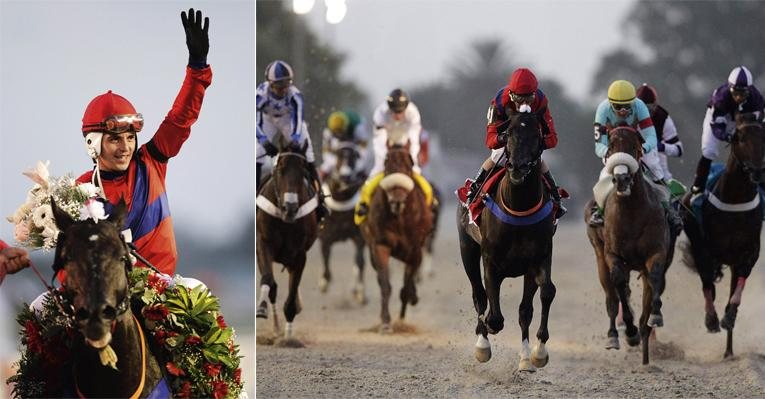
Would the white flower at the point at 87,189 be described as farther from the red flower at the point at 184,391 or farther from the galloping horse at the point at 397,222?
the galloping horse at the point at 397,222

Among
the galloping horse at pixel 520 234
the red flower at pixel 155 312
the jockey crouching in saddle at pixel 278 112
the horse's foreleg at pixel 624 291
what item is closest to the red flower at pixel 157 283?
the red flower at pixel 155 312

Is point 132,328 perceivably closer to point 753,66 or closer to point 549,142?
point 549,142

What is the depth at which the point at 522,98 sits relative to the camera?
7223 millimetres

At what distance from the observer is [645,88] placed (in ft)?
32.8

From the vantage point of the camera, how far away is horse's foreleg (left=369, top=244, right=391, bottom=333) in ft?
38.3

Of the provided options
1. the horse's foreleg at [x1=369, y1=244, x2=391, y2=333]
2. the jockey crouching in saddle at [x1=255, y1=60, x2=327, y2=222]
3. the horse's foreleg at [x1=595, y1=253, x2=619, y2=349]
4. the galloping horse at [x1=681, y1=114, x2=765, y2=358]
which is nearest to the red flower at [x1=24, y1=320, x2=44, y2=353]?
the jockey crouching in saddle at [x1=255, y1=60, x2=327, y2=222]

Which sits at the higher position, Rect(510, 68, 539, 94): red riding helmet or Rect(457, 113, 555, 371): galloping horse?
Rect(510, 68, 539, 94): red riding helmet

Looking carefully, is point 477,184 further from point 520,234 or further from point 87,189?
point 87,189

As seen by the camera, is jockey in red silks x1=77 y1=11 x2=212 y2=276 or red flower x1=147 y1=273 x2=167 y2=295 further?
jockey in red silks x1=77 y1=11 x2=212 y2=276

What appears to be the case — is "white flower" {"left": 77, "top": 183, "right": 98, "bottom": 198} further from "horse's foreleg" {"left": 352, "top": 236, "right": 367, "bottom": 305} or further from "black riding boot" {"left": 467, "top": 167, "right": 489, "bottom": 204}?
"horse's foreleg" {"left": 352, "top": 236, "right": 367, "bottom": 305}

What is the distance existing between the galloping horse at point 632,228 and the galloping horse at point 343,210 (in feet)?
15.2

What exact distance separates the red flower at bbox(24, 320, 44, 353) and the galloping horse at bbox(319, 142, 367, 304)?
732cm

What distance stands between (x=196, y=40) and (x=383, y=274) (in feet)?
18.7

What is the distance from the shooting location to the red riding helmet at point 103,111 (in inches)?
240
